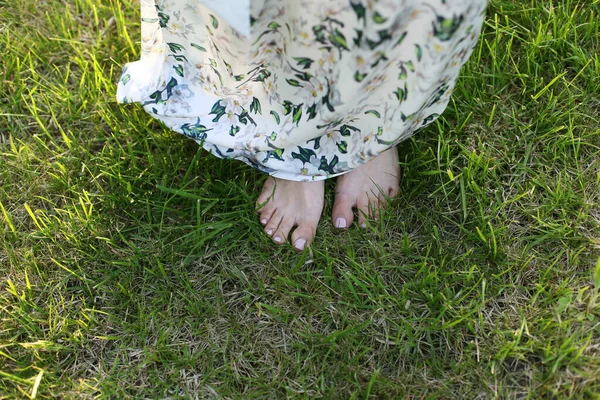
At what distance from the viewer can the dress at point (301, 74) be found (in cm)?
90

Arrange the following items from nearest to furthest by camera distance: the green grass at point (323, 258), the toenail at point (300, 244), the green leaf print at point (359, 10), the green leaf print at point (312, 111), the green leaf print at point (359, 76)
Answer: the green leaf print at point (359, 10) < the green leaf print at point (359, 76) < the green leaf print at point (312, 111) < the green grass at point (323, 258) < the toenail at point (300, 244)

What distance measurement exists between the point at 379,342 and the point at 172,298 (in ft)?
1.56

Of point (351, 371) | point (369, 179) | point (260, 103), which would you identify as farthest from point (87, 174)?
point (351, 371)

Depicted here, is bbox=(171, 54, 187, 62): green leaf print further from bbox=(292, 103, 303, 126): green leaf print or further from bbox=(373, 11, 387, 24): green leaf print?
bbox=(373, 11, 387, 24): green leaf print

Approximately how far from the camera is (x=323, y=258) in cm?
132

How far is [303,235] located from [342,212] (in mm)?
110

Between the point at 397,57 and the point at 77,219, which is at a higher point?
the point at 397,57

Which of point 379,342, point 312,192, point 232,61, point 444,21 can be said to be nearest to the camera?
point 444,21

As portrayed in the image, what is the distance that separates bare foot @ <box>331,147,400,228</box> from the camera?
1373 mm

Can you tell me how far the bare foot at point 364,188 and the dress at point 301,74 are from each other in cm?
11

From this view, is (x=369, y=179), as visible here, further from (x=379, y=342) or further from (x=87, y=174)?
(x=87, y=174)

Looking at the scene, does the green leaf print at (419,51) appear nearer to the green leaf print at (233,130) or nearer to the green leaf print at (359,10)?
the green leaf print at (359,10)

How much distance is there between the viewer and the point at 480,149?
1393mm

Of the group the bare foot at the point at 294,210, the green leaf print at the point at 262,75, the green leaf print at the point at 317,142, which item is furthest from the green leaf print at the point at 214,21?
the bare foot at the point at 294,210
